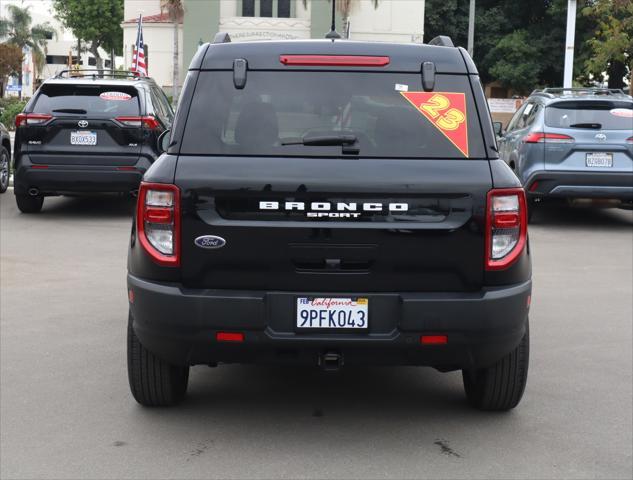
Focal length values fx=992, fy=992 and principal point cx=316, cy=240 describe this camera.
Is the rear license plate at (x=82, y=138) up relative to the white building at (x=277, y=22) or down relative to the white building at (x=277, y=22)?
down

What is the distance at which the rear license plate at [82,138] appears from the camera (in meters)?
12.2

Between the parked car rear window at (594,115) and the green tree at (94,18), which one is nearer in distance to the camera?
the parked car rear window at (594,115)

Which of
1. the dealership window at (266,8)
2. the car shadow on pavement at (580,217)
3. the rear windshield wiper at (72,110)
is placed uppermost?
the dealership window at (266,8)

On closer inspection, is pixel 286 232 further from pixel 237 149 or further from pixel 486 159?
pixel 486 159

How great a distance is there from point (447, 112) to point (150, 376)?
6.42ft

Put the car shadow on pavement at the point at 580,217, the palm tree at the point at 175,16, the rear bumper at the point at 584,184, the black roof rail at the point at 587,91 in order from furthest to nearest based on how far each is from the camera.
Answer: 1. the palm tree at the point at 175,16
2. the car shadow on pavement at the point at 580,217
3. the black roof rail at the point at 587,91
4. the rear bumper at the point at 584,184

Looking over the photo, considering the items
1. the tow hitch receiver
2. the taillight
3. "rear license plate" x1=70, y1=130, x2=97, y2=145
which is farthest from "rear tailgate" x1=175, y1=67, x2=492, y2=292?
"rear license plate" x1=70, y1=130, x2=97, y2=145

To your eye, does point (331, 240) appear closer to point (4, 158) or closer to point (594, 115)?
point (594, 115)

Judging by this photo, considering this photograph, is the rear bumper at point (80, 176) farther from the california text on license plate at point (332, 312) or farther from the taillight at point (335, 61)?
the california text on license plate at point (332, 312)

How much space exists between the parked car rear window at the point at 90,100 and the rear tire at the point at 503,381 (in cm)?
815

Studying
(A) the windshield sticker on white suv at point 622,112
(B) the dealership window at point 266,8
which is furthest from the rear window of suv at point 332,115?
(B) the dealership window at point 266,8

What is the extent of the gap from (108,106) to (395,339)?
8737 millimetres

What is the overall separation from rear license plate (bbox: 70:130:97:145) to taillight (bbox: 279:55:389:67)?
7962mm

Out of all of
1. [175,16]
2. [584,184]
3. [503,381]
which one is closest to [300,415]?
[503,381]
